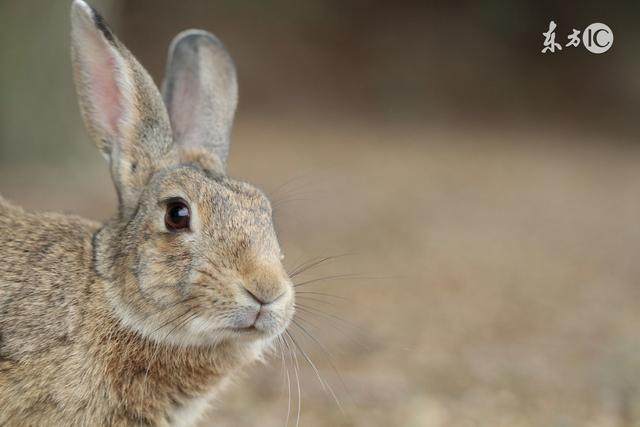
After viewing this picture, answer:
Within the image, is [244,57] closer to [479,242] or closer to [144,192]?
[479,242]

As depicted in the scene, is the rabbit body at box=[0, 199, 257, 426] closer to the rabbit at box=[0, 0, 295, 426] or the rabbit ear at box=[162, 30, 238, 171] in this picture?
the rabbit at box=[0, 0, 295, 426]

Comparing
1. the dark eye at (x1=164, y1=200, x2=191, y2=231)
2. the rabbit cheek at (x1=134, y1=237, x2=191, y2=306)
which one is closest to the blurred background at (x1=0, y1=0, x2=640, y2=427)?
the dark eye at (x1=164, y1=200, x2=191, y2=231)

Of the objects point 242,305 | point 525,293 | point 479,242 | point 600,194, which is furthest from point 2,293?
point 600,194

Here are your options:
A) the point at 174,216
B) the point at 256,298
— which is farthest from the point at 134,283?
the point at 256,298

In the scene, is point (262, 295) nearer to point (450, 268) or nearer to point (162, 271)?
point (162, 271)

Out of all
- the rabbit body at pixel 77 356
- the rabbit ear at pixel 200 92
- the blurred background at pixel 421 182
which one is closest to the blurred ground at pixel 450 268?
the blurred background at pixel 421 182

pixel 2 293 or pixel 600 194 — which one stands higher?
pixel 2 293

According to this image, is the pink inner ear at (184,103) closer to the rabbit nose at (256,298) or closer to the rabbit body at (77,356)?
the rabbit body at (77,356)
